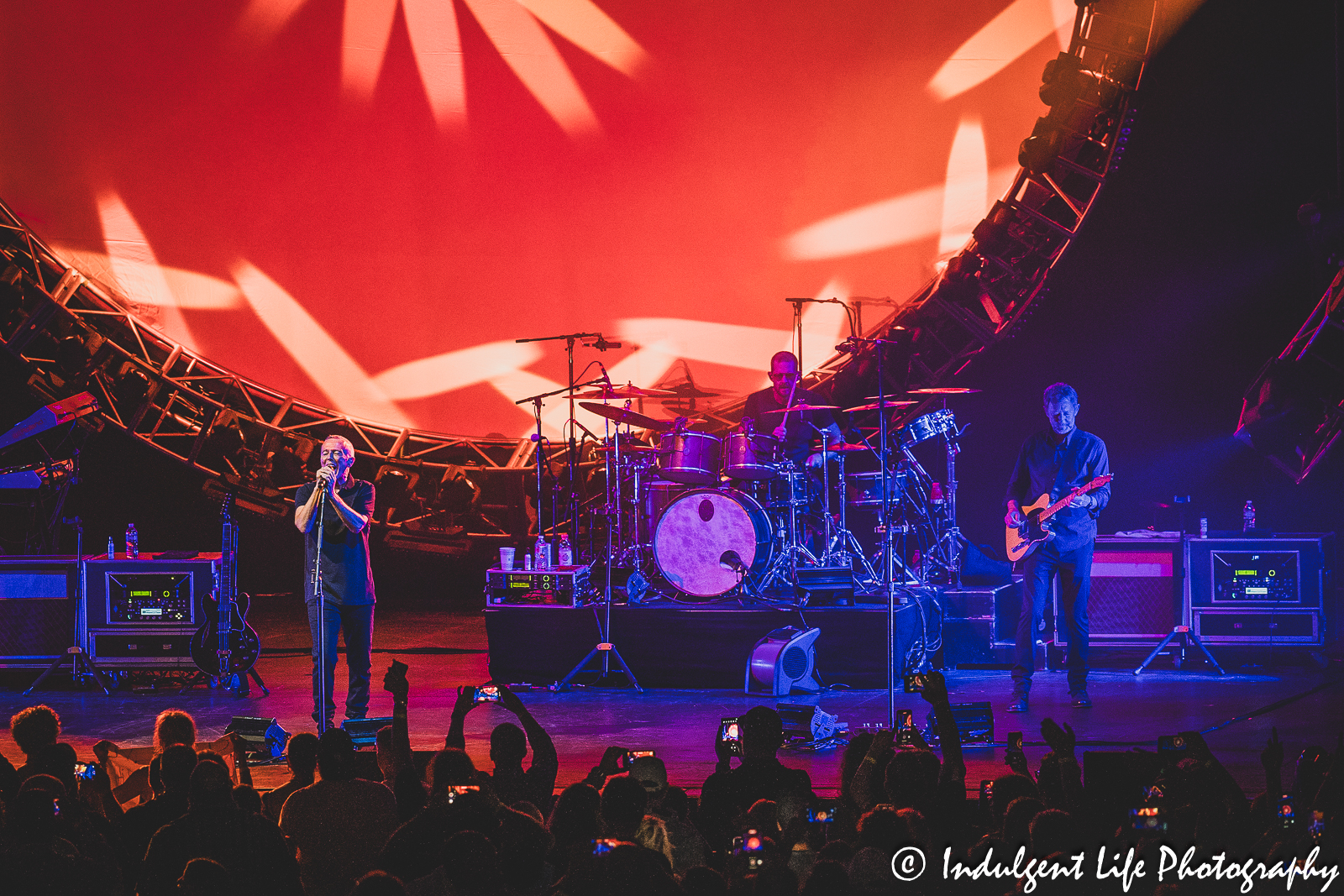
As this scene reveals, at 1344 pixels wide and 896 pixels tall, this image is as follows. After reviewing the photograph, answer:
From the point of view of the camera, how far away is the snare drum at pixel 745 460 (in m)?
7.24

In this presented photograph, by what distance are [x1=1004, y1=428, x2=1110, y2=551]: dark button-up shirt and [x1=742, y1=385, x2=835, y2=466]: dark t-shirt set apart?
208 centimetres

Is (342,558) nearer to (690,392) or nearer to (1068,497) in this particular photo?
(1068,497)

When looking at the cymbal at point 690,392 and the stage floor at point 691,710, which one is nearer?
the stage floor at point 691,710

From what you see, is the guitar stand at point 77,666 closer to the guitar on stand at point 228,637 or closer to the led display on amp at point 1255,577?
the guitar on stand at point 228,637

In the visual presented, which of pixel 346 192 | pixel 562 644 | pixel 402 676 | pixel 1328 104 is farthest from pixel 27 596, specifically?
pixel 1328 104

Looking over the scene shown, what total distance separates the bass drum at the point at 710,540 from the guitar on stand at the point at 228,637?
9.12 feet

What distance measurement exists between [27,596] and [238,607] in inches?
62.5

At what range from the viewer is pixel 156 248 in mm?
9734

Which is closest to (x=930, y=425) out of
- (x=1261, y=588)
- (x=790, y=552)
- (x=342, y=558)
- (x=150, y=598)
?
(x=790, y=552)

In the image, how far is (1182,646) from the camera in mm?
7113

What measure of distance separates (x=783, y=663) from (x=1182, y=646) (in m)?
3.05

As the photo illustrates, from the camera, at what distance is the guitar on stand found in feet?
21.6

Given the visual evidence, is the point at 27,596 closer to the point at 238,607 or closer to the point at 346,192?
the point at 238,607

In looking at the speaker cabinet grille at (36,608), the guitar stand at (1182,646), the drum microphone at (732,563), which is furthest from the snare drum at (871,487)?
the speaker cabinet grille at (36,608)
